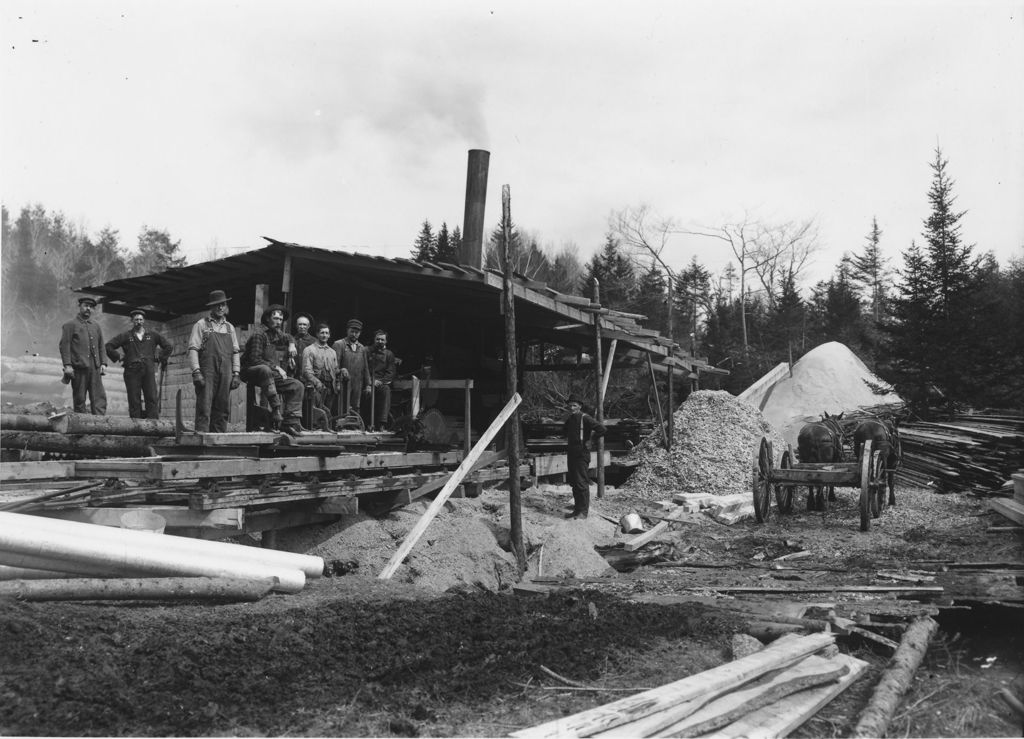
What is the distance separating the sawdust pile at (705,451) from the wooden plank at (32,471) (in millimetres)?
11876

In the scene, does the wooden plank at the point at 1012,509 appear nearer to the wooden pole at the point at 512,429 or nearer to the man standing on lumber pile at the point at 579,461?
the man standing on lumber pile at the point at 579,461

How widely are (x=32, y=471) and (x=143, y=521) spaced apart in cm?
195

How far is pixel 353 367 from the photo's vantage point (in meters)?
12.2

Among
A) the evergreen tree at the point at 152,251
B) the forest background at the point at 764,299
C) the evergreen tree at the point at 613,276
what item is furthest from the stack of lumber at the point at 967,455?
the evergreen tree at the point at 152,251

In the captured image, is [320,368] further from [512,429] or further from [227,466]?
[227,466]

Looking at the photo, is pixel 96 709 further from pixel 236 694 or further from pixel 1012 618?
pixel 1012 618

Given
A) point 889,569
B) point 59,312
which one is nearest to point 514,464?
point 889,569

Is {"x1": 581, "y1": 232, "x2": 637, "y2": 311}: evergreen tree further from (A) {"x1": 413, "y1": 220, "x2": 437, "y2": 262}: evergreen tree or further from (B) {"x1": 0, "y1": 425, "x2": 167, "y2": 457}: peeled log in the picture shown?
(B) {"x1": 0, "y1": 425, "x2": 167, "y2": 457}: peeled log

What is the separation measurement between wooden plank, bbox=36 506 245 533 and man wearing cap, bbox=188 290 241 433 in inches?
82.7

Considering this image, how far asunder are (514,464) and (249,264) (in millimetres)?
5710

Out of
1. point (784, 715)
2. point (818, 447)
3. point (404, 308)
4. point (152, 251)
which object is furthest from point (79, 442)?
point (152, 251)

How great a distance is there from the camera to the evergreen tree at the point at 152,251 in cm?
4869

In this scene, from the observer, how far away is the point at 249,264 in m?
13.2

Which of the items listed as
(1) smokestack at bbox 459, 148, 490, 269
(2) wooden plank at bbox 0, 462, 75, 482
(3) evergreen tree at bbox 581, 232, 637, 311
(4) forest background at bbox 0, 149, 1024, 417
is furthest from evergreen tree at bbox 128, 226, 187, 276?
(2) wooden plank at bbox 0, 462, 75, 482
